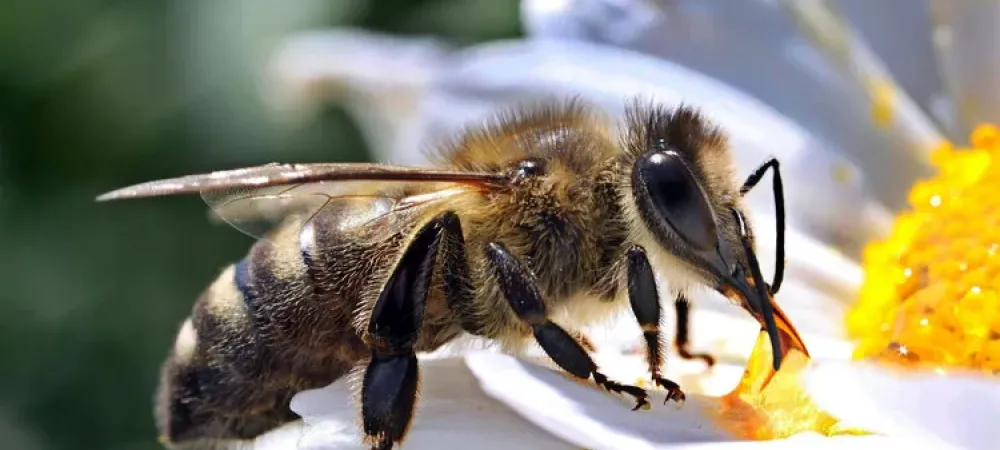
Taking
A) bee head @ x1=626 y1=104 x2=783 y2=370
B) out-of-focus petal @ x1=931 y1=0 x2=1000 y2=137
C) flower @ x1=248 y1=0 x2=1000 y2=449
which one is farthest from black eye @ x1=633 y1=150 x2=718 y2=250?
out-of-focus petal @ x1=931 y1=0 x2=1000 y2=137

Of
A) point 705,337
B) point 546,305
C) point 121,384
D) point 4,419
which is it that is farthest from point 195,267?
point 546,305

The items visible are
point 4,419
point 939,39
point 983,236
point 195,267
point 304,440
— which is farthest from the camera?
point 195,267

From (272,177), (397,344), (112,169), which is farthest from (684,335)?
(112,169)

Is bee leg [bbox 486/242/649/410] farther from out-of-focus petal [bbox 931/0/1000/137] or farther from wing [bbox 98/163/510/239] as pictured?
out-of-focus petal [bbox 931/0/1000/137]

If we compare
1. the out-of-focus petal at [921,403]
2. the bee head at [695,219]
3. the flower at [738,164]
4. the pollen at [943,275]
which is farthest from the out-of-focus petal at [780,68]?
the out-of-focus petal at [921,403]

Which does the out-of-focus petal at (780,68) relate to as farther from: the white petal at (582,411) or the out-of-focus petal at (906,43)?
the white petal at (582,411)

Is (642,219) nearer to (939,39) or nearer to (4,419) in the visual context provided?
(939,39)

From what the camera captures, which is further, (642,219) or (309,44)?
(309,44)
